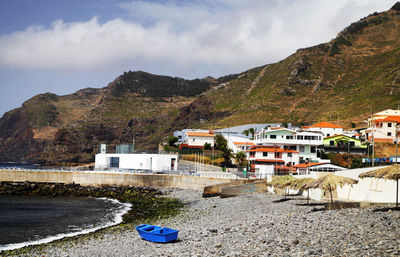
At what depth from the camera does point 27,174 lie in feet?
235

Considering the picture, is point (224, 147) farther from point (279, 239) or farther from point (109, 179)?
point (279, 239)

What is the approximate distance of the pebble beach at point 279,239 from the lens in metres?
14.0

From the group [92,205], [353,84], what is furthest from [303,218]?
[353,84]

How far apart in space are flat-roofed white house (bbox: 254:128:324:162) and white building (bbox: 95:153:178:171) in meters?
20.1

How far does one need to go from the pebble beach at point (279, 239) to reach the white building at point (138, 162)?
44424 millimetres

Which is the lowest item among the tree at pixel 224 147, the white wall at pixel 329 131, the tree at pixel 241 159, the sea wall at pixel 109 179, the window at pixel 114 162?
the sea wall at pixel 109 179

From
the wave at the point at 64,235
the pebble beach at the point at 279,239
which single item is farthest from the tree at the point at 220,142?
the pebble beach at the point at 279,239

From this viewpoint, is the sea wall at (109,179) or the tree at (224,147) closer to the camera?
the sea wall at (109,179)

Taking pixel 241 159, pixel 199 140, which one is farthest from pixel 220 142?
pixel 241 159

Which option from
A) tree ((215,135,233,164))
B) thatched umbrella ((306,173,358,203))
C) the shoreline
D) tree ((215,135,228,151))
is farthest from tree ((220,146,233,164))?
thatched umbrella ((306,173,358,203))

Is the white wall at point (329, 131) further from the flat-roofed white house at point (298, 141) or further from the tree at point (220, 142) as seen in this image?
the tree at point (220, 142)

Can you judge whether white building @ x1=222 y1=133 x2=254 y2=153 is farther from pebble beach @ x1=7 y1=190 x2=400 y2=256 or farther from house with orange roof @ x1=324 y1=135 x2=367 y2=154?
pebble beach @ x1=7 y1=190 x2=400 y2=256

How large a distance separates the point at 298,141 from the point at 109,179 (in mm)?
37449

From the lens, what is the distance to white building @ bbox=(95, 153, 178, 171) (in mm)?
73062
